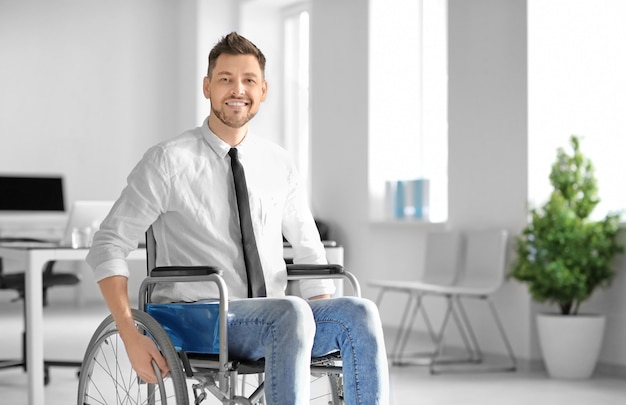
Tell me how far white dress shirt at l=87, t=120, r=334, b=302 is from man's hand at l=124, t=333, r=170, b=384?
168mm

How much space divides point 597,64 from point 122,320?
4258 millimetres

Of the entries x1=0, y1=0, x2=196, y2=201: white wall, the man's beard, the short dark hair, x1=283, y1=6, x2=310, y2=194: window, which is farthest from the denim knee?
x1=0, y1=0, x2=196, y2=201: white wall

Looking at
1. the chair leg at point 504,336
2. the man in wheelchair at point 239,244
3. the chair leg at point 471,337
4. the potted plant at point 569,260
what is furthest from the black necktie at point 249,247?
the chair leg at point 471,337

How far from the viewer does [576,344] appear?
17.0 ft

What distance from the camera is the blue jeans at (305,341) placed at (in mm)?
2098

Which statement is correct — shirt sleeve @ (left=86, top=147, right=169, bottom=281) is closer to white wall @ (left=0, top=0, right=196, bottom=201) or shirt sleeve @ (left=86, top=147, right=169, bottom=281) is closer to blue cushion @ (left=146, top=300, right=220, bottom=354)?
blue cushion @ (left=146, top=300, right=220, bottom=354)

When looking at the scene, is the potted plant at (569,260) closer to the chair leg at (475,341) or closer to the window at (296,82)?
the chair leg at (475,341)

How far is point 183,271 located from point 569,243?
11.4 feet

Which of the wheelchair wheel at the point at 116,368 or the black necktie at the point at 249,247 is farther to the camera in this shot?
the black necktie at the point at 249,247

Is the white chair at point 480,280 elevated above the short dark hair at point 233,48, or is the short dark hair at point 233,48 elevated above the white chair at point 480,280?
the short dark hair at point 233,48

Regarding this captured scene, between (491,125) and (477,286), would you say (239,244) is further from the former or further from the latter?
(491,125)

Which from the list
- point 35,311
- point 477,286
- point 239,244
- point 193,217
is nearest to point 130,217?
point 193,217

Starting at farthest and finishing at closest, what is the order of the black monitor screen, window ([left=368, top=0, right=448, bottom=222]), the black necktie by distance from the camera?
1. the black monitor screen
2. window ([left=368, top=0, right=448, bottom=222])
3. the black necktie

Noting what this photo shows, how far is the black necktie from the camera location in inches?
93.0
